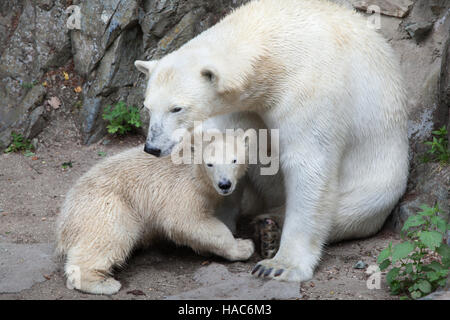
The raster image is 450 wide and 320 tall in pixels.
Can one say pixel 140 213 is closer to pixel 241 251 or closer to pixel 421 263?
pixel 241 251

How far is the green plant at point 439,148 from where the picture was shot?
515cm

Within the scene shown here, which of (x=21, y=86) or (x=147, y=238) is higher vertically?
(x=21, y=86)

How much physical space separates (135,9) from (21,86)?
187cm

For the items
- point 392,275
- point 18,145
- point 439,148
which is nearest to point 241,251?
point 392,275

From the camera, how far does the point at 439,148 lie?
17.1 ft

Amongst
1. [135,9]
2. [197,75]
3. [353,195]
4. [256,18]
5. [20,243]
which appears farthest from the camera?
[135,9]

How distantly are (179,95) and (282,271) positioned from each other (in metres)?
1.55

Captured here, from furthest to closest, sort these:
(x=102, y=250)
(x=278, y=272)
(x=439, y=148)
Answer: (x=439, y=148) → (x=102, y=250) → (x=278, y=272)

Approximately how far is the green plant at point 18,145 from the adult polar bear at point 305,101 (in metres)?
3.80

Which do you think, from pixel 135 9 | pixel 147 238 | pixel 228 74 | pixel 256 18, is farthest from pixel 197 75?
pixel 135 9

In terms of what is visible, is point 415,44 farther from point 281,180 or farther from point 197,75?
point 197,75

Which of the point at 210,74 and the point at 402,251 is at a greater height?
the point at 210,74

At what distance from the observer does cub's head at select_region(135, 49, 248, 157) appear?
4309mm

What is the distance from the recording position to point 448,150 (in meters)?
5.13
